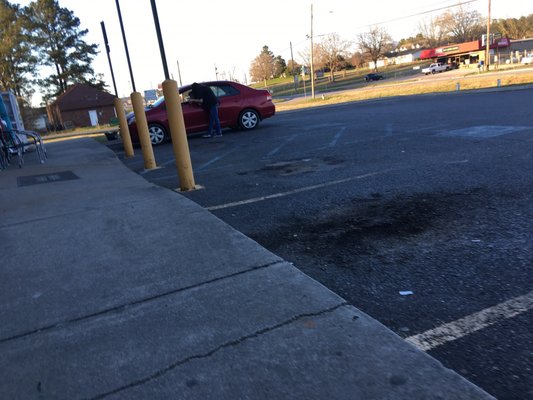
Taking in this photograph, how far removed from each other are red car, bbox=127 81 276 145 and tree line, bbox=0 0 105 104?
42451 mm

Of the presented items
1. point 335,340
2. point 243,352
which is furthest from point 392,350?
point 243,352

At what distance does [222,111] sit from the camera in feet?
43.7

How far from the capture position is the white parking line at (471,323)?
2283 millimetres

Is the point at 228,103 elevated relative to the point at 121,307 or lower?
elevated

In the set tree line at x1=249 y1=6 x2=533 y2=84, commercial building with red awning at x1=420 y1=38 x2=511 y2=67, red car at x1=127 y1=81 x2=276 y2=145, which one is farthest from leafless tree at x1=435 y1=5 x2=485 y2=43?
red car at x1=127 y1=81 x2=276 y2=145

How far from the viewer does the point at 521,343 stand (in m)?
2.21

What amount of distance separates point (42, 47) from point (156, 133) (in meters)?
47.7

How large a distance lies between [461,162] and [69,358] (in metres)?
5.72

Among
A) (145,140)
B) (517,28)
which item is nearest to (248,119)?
(145,140)

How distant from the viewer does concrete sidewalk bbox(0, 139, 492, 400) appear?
2021mm

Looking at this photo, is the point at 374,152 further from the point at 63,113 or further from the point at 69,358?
the point at 63,113

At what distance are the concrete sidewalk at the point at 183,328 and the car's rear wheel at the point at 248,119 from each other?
31.5 feet

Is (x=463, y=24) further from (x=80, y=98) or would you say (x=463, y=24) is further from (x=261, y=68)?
(x=80, y=98)

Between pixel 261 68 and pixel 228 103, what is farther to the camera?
pixel 261 68
